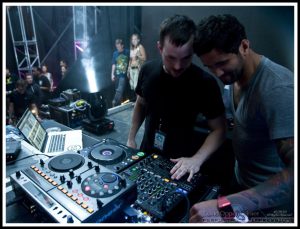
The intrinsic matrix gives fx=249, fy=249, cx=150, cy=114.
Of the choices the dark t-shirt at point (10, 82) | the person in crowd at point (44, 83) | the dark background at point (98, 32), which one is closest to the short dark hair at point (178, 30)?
the dark background at point (98, 32)

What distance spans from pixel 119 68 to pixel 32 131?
4.56 meters

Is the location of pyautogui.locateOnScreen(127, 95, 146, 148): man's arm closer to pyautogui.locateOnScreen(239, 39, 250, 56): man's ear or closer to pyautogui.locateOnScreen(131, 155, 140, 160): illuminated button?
pyautogui.locateOnScreen(131, 155, 140, 160): illuminated button

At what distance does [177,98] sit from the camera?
5.12 feet

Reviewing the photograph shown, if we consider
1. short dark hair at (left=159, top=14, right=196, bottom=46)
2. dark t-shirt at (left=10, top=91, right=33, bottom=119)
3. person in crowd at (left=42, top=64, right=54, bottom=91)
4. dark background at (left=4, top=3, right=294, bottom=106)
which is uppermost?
dark background at (left=4, top=3, right=294, bottom=106)

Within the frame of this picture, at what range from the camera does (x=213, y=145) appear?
4.58 ft

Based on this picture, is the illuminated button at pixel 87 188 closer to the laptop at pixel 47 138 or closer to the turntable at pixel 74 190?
the turntable at pixel 74 190

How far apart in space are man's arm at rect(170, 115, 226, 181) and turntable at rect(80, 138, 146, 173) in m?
0.20

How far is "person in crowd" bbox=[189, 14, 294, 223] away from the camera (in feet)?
2.90

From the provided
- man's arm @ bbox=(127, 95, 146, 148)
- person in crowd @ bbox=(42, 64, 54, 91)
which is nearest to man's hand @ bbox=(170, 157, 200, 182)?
man's arm @ bbox=(127, 95, 146, 148)

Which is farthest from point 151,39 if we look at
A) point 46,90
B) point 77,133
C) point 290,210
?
point 290,210

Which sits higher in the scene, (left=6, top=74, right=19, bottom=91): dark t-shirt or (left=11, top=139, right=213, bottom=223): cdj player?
(left=6, top=74, right=19, bottom=91): dark t-shirt

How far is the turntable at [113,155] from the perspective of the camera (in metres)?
1.12

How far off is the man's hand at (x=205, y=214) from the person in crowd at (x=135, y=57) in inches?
188

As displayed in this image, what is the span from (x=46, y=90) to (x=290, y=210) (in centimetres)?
568
